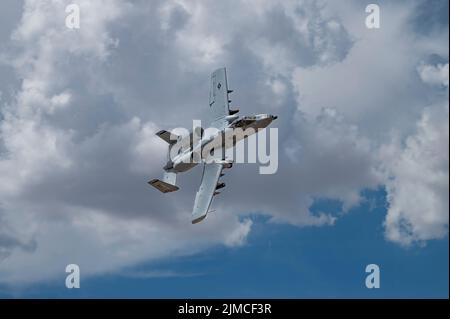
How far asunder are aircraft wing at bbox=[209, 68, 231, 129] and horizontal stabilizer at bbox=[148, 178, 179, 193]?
509 inches

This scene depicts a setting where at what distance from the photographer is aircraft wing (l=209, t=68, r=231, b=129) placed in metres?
94.0

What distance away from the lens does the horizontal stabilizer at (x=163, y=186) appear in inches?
3812

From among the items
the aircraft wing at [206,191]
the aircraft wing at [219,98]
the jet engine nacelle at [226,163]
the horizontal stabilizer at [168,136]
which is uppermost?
the aircraft wing at [219,98]

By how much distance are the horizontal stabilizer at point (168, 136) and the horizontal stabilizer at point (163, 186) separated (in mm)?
8200

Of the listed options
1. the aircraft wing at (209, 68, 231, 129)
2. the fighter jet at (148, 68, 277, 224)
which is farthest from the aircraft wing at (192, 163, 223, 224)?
the aircraft wing at (209, 68, 231, 129)

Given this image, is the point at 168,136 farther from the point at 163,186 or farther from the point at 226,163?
the point at 226,163

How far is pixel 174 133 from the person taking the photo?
10050cm

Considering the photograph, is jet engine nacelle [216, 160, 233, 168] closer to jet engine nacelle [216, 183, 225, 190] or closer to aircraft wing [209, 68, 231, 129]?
jet engine nacelle [216, 183, 225, 190]

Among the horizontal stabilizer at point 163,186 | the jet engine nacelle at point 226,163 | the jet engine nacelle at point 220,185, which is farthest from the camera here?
the horizontal stabilizer at point 163,186

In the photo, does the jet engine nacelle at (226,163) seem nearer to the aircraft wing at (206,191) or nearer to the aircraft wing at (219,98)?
the aircraft wing at (206,191)

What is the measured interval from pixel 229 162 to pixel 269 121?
29.8 ft

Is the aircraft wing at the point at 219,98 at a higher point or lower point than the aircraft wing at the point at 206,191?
higher

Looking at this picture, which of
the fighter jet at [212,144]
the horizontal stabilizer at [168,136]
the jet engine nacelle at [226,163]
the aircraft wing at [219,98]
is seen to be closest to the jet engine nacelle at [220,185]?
the fighter jet at [212,144]
